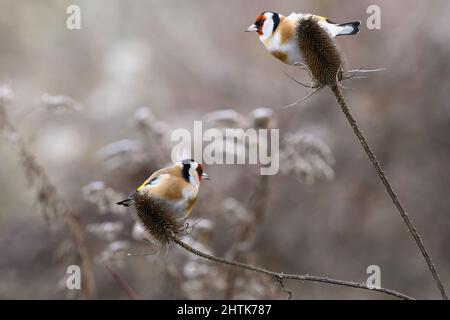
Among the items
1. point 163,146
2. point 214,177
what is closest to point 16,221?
point 214,177

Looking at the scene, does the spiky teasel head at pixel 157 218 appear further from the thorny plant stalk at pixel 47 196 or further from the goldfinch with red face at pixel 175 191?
the thorny plant stalk at pixel 47 196

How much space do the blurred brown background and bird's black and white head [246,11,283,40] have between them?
219cm

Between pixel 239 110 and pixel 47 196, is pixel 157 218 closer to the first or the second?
pixel 47 196

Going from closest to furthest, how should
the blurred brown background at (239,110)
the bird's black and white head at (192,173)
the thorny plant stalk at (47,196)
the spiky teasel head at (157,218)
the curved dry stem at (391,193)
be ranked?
the curved dry stem at (391,193) < the spiky teasel head at (157,218) < the bird's black and white head at (192,173) < the thorny plant stalk at (47,196) < the blurred brown background at (239,110)

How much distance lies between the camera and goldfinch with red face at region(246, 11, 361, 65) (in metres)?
1.36

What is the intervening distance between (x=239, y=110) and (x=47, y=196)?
2811 millimetres

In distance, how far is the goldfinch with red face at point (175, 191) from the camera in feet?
4.48

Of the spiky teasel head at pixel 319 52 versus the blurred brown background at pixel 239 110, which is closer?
the spiky teasel head at pixel 319 52

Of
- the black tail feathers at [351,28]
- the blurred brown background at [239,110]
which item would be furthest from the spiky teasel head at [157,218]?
the blurred brown background at [239,110]

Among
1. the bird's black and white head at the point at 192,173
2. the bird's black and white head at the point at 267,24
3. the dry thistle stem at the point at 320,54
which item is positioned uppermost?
the bird's black and white head at the point at 267,24

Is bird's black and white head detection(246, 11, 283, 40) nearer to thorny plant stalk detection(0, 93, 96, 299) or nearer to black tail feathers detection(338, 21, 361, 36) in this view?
black tail feathers detection(338, 21, 361, 36)

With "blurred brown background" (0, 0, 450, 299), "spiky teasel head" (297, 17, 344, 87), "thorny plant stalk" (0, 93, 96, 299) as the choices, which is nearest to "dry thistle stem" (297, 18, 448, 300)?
"spiky teasel head" (297, 17, 344, 87)

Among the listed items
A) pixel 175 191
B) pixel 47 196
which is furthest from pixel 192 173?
pixel 47 196

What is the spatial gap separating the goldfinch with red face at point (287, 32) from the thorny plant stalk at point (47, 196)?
1164 millimetres
